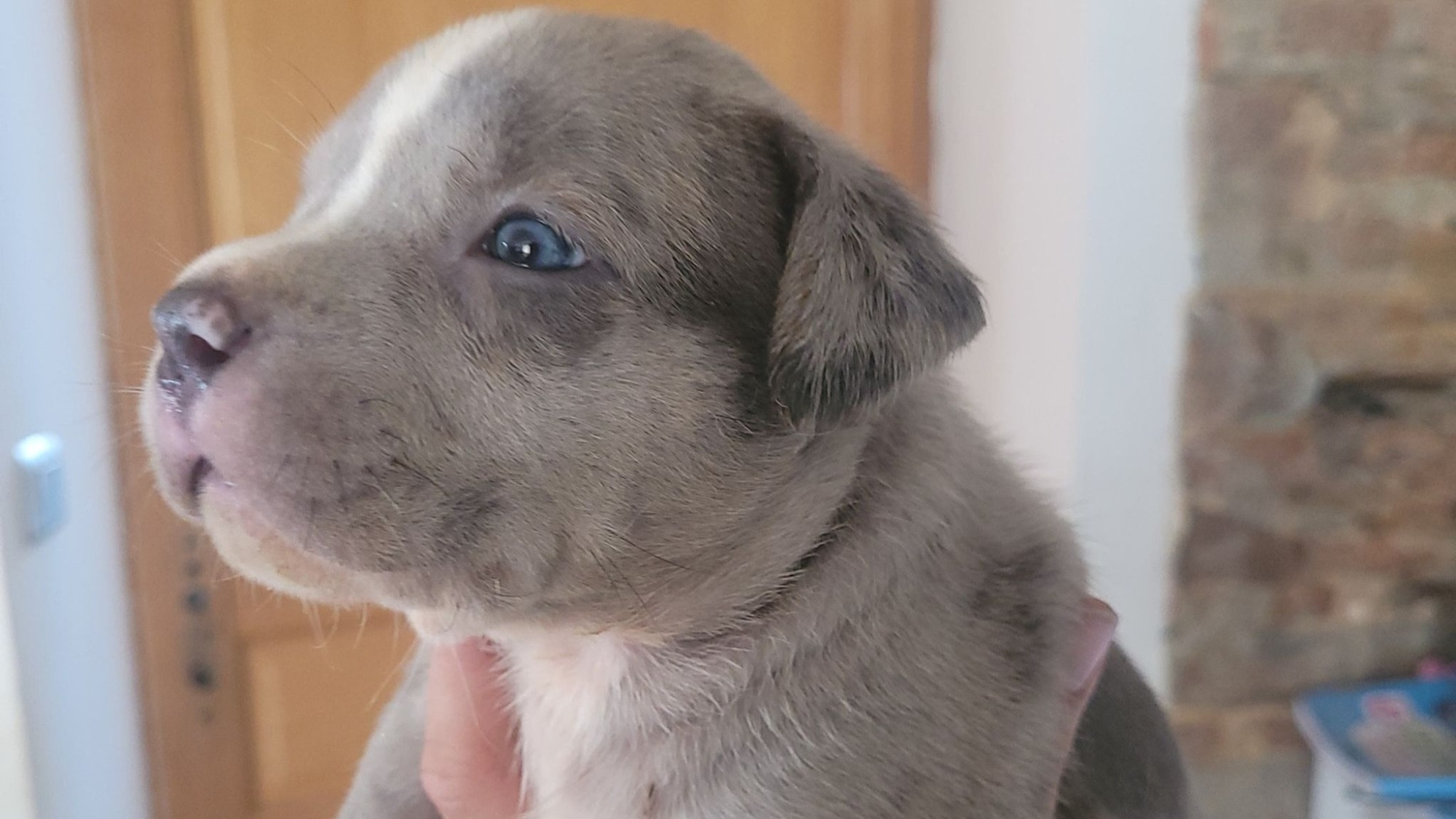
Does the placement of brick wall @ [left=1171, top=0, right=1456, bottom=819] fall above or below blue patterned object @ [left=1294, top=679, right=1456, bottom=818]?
above

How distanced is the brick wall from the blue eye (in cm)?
161

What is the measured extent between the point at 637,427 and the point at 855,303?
0.23 m

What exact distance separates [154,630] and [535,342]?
2.00m

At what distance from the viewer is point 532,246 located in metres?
0.93

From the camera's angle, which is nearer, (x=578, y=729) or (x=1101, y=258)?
(x=578, y=729)

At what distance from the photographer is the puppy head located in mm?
833

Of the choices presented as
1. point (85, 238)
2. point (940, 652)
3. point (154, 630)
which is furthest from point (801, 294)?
point (154, 630)

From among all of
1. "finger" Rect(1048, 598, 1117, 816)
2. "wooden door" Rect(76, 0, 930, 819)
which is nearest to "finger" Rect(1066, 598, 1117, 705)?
"finger" Rect(1048, 598, 1117, 816)

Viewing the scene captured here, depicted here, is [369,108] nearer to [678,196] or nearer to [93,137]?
[678,196]

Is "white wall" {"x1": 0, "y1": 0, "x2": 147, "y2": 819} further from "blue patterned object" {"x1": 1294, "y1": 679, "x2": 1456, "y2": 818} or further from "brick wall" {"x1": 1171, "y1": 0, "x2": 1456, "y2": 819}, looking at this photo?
"blue patterned object" {"x1": 1294, "y1": 679, "x2": 1456, "y2": 818}

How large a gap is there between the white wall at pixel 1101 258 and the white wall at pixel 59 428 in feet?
6.10

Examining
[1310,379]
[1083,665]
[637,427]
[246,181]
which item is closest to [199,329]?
[637,427]

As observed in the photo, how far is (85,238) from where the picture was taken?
2252 mm

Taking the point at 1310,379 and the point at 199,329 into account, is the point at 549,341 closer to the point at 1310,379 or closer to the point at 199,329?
the point at 199,329
